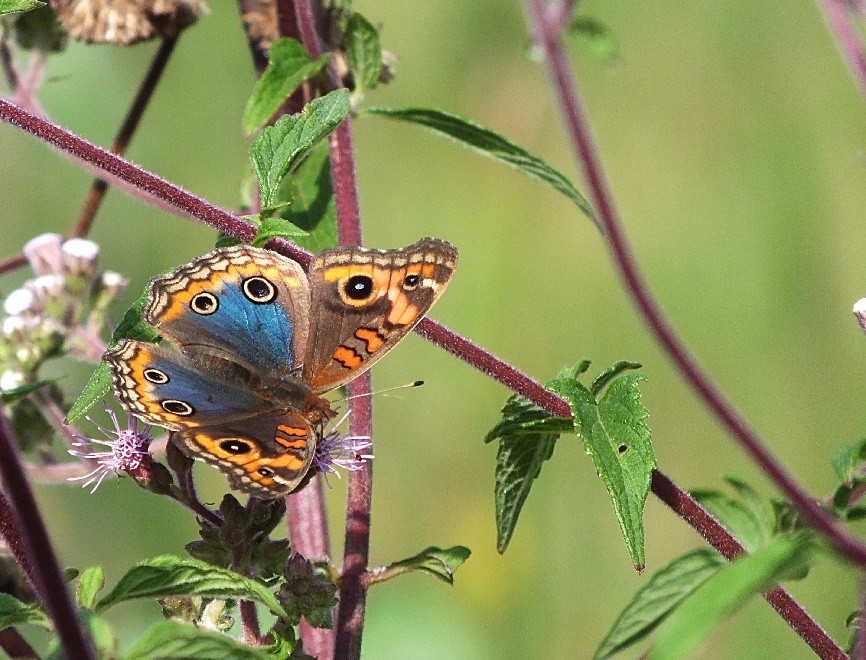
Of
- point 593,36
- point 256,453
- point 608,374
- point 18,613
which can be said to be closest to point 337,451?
point 256,453

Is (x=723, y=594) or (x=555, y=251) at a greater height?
(x=555, y=251)

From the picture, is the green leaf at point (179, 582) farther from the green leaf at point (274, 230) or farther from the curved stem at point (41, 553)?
the green leaf at point (274, 230)

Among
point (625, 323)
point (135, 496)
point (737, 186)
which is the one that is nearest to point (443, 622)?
point (135, 496)

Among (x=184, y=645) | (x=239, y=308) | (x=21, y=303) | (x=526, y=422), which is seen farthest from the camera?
(x=21, y=303)

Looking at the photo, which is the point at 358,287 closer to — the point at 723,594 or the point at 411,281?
the point at 411,281

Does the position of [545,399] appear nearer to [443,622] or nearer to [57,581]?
[57,581]

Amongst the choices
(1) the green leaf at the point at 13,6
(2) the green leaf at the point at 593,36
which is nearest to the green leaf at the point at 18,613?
(1) the green leaf at the point at 13,6

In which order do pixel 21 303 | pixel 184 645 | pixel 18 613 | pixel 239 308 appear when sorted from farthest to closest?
pixel 21 303
pixel 239 308
pixel 18 613
pixel 184 645
